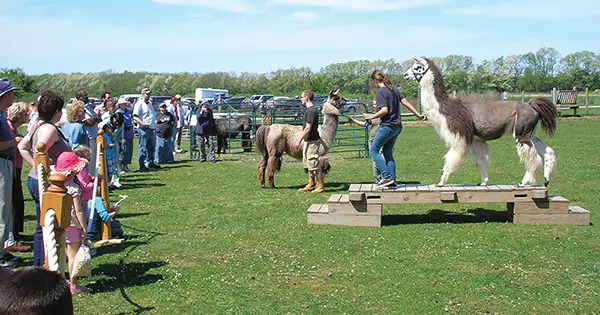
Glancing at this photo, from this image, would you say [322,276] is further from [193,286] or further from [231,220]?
[231,220]

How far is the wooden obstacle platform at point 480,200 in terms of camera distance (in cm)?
841

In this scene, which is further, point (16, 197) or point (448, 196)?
point (448, 196)

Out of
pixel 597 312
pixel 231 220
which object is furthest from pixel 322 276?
pixel 231 220

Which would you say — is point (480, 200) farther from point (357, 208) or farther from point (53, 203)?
point (53, 203)

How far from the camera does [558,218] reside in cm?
844

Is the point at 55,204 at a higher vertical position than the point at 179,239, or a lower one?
higher

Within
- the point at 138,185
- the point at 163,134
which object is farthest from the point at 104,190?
the point at 163,134

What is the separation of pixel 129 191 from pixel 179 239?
15.7 ft

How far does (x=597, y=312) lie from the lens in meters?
5.22

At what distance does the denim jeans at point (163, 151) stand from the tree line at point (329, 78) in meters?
50.0

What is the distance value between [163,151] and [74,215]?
1203 cm

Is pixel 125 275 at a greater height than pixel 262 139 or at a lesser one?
lesser

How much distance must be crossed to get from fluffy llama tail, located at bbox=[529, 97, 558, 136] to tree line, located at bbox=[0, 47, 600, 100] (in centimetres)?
5569

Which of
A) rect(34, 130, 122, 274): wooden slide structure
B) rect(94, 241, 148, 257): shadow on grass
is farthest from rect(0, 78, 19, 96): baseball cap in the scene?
rect(94, 241, 148, 257): shadow on grass
